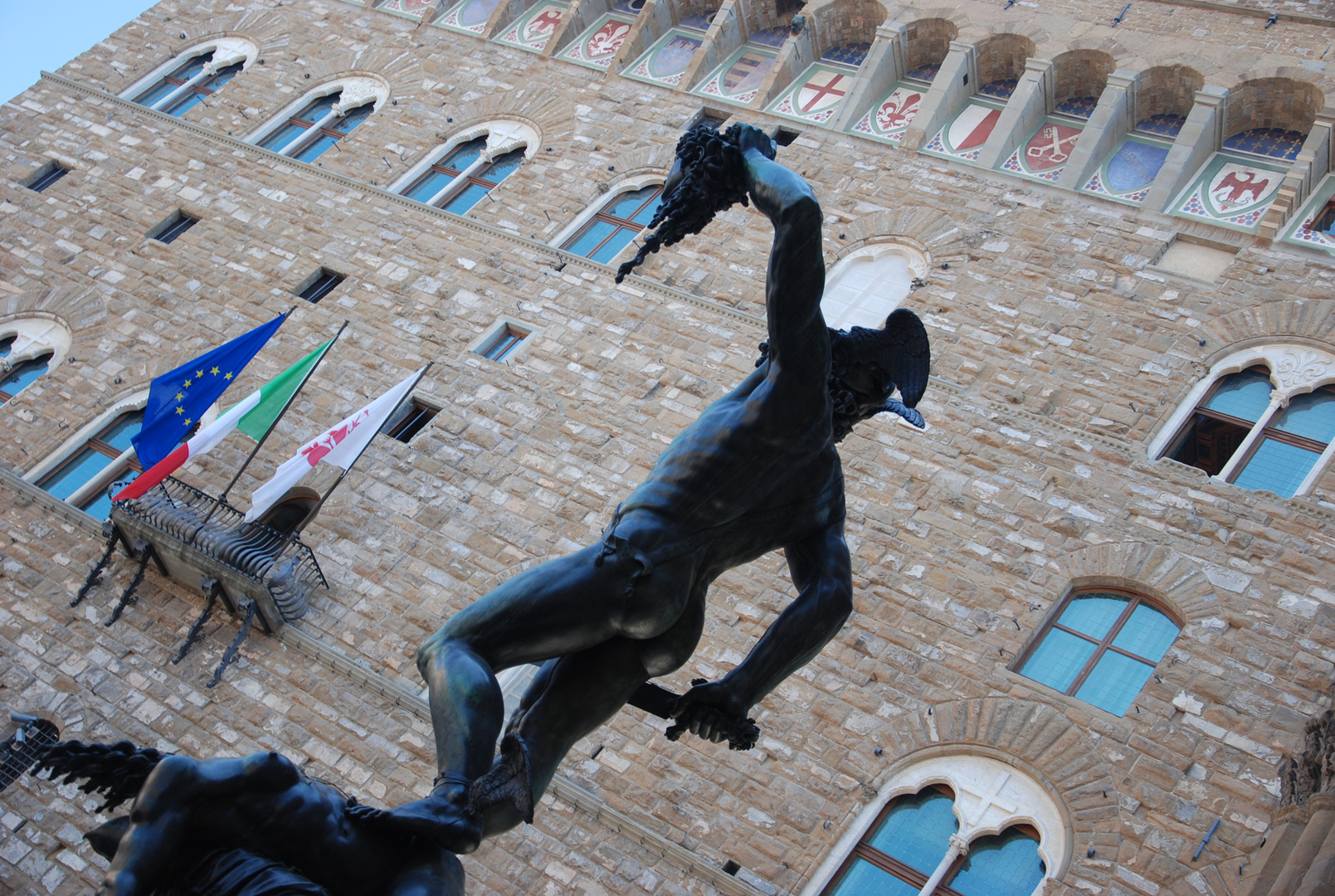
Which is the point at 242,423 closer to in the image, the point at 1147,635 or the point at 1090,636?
the point at 1090,636

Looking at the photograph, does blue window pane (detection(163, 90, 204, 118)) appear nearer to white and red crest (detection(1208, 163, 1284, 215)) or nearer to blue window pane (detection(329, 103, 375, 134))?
blue window pane (detection(329, 103, 375, 134))

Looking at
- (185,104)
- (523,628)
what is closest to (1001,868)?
(523,628)

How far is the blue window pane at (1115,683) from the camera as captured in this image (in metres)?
9.16

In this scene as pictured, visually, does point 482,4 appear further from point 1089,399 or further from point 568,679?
point 568,679

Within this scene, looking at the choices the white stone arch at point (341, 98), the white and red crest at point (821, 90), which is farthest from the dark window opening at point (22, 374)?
the white and red crest at point (821, 90)

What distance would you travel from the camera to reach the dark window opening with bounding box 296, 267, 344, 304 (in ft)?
44.3

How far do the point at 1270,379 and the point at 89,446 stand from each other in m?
10.6

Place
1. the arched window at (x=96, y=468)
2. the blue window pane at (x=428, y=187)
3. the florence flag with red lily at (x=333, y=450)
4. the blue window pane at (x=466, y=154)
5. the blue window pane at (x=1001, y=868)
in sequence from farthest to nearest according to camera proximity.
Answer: the blue window pane at (x=466, y=154) < the blue window pane at (x=428, y=187) < the arched window at (x=96, y=468) < the florence flag with red lily at (x=333, y=450) < the blue window pane at (x=1001, y=868)

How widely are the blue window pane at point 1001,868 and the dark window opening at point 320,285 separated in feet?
27.5

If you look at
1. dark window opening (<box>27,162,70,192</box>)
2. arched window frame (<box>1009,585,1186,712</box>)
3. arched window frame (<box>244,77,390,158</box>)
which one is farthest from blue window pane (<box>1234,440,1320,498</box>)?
dark window opening (<box>27,162,70,192</box>)

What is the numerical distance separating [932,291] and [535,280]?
385 centimetres

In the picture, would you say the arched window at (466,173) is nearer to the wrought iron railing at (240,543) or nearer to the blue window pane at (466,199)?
the blue window pane at (466,199)

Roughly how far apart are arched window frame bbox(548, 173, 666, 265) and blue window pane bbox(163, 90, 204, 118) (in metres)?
5.65

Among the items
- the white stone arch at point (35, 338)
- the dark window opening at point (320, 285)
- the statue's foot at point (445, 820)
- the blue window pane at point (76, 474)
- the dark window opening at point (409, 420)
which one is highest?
the dark window opening at point (320, 285)
